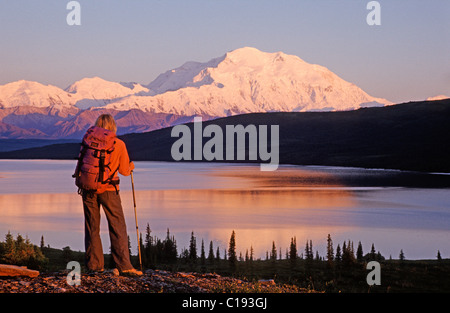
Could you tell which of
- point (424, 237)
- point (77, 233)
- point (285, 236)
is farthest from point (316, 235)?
point (77, 233)

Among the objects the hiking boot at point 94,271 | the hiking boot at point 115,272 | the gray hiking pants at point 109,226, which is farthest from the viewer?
the gray hiking pants at point 109,226

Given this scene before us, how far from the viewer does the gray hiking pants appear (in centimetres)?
1320

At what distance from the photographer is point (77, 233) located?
3888cm

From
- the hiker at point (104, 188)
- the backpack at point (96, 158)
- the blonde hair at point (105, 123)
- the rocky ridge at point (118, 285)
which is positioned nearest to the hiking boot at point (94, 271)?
the hiker at point (104, 188)

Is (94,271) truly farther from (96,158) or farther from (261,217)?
(261,217)

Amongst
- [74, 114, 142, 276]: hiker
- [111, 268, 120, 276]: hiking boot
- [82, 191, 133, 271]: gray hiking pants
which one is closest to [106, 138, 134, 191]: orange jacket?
[74, 114, 142, 276]: hiker

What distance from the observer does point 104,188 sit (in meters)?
13.0

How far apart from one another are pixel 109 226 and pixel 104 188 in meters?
0.89

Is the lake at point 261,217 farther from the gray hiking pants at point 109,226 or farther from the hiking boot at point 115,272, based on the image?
the hiking boot at point 115,272

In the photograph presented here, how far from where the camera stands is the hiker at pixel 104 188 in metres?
12.9

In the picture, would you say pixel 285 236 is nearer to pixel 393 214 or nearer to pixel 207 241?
pixel 207 241

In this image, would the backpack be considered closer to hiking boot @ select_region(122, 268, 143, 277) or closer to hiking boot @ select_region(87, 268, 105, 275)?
hiking boot @ select_region(87, 268, 105, 275)

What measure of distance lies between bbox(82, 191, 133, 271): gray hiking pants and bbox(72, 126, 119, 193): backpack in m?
0.33
